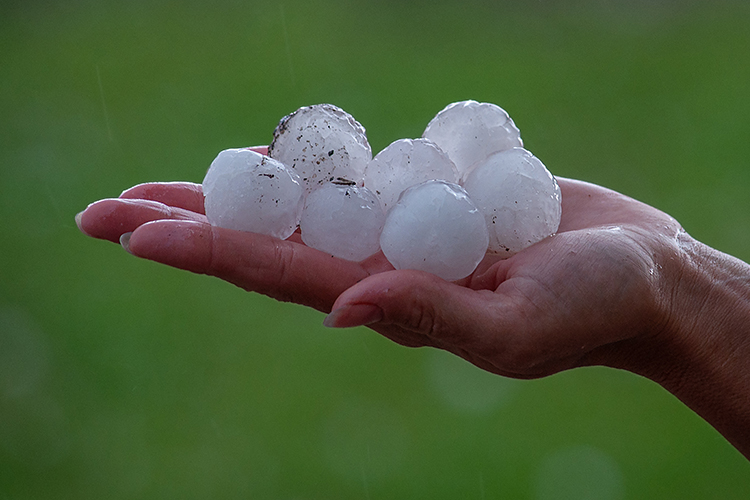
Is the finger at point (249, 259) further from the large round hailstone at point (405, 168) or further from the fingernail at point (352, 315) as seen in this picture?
the large round hailstone at point (405, 168)

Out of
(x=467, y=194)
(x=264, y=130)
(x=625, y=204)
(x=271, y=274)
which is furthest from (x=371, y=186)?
(x=264, y=130)

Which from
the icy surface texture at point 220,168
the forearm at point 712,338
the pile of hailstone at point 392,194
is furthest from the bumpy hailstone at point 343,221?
the forearm at point 712,338

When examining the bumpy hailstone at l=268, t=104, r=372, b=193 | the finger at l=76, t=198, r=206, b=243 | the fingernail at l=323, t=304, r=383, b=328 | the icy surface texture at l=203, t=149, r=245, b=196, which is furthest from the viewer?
the bumpy hailstone at l=268, t=104, r=372, b=193

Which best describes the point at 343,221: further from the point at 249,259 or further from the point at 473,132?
Answer: the point at 473,132

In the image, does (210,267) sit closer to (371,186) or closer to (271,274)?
(271,274)

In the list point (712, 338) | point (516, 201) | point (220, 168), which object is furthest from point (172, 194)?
point (712, 338)

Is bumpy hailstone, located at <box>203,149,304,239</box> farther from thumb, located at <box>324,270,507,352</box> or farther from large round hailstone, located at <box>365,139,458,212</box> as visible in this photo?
thumb, located at <box>324,270,507,352</box>

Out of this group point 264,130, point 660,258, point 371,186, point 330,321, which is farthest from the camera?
point 264,130

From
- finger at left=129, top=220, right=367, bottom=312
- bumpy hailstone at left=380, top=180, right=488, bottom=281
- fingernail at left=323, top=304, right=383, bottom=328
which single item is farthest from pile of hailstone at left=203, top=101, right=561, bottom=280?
fingernail at left=323, top=304, right=383, bottom=328
